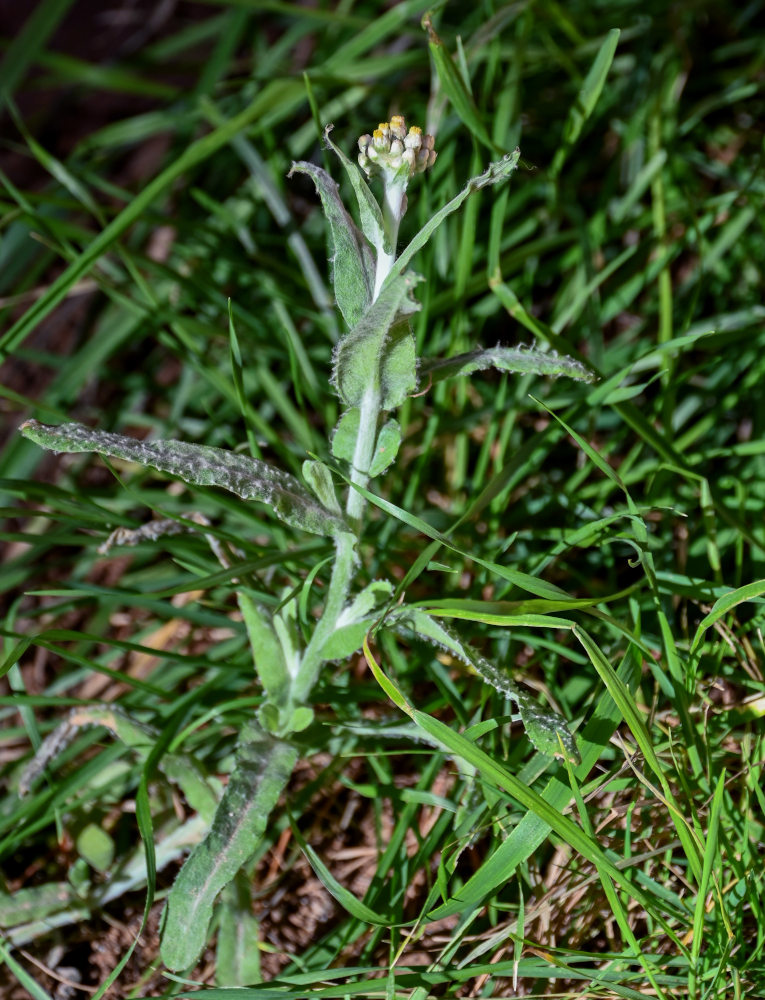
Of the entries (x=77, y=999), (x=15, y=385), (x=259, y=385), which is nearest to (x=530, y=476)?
(x=259, y=385)

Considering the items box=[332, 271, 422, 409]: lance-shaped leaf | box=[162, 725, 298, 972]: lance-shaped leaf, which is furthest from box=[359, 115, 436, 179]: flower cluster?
box=[162, 725, 298, 972]: lance-shaped leaf

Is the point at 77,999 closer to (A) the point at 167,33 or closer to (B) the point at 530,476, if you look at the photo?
(B) the point at 530,476

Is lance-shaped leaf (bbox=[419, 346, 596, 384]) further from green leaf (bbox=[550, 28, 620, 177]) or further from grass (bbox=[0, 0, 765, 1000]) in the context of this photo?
green leaf (bbox=[550, 28, 620, 177])

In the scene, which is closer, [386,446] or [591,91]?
[386,446]

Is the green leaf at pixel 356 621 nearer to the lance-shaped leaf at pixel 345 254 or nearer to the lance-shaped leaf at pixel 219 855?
the lance-shaped leaf at pixel 219 855

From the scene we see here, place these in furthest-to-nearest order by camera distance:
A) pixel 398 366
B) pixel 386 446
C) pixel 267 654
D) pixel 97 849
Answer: pixel 97 849, pixel 267 654, pixel 386 446, pixel 398 366

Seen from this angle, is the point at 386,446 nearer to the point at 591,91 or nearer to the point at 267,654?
the point at 267,654

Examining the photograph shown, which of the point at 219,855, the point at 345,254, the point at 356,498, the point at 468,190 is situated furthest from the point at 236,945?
the point at 468,190
